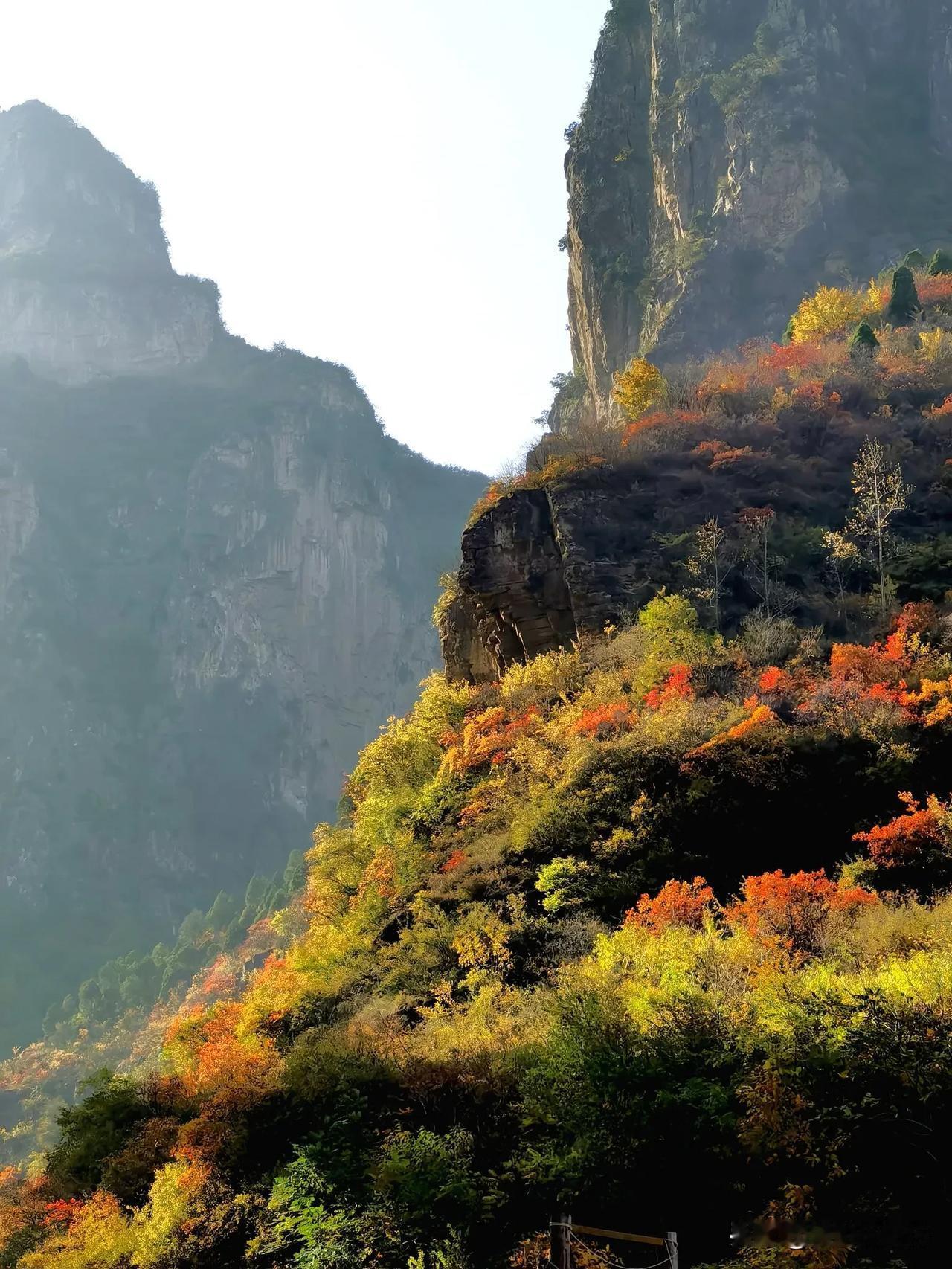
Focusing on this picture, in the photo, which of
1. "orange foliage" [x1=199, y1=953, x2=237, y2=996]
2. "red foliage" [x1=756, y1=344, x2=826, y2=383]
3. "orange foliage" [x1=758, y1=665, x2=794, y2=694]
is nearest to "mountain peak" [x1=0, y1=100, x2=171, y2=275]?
"orange foliage" [x1=199, y1=953, x2=237, y2=996]

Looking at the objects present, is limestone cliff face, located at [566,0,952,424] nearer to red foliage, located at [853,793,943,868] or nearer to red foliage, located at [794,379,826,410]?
red foliage, located at [794,379,826,410]

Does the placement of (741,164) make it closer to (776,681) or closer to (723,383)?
(723,383)

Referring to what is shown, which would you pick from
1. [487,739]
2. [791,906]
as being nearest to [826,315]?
[487,739]

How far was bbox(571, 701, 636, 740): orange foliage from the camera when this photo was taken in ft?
81.4

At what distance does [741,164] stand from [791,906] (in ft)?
228

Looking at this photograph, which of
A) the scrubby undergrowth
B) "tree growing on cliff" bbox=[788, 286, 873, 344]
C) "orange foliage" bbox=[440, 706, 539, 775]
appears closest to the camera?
the scrubby undergrowth

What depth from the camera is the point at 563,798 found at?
23.1 meters

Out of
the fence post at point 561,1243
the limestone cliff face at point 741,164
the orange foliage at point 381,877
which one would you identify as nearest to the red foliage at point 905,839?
the fence post at point 561,1243

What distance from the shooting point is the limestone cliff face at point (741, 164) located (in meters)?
71.6

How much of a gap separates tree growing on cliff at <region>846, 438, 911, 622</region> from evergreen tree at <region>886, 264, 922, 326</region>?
66.5ft

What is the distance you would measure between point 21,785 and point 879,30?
114m

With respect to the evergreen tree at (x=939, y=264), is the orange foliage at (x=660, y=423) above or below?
below

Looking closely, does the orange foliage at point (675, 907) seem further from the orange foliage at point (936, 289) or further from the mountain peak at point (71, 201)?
the mountain peak at point (71, 201)

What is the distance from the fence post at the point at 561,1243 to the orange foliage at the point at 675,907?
6.36m
